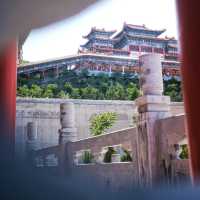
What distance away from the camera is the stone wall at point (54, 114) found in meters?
3.68

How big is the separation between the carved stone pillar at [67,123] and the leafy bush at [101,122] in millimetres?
597

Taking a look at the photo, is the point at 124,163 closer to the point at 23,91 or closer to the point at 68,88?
the point at 68,88

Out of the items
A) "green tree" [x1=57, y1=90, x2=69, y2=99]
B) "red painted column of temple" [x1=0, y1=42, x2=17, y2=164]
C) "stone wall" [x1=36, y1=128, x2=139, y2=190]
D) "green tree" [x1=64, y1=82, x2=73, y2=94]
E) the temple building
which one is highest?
the temple building

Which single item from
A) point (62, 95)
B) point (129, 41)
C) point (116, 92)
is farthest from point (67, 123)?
point (129, 41)

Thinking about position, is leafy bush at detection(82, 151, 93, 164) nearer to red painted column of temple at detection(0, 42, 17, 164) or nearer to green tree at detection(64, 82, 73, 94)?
green tree at detection(64, 82, 73, 94)

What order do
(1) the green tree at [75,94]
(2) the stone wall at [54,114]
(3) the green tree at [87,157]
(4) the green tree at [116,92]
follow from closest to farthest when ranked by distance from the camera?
(3) the green tree at [87,157] < (2) the stone wall at [54,114] < (1) the green tree at [75,94] < (4) the green tree at [116,92]

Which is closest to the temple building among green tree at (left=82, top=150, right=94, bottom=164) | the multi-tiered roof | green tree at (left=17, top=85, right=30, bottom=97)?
the multi-tiered roof

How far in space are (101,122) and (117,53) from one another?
1387mm

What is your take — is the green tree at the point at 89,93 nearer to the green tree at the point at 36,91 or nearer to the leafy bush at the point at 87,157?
the green tree at the point at 36,91

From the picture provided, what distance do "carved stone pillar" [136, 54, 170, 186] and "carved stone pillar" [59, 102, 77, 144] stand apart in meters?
1.15

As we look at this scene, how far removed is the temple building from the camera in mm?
4016

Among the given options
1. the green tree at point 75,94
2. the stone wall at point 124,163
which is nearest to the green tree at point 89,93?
the green tree at point 75,94

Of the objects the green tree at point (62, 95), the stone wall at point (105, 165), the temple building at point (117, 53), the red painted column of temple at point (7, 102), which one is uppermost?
the temple building at point (117, 53)

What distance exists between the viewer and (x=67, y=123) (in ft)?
10.7
